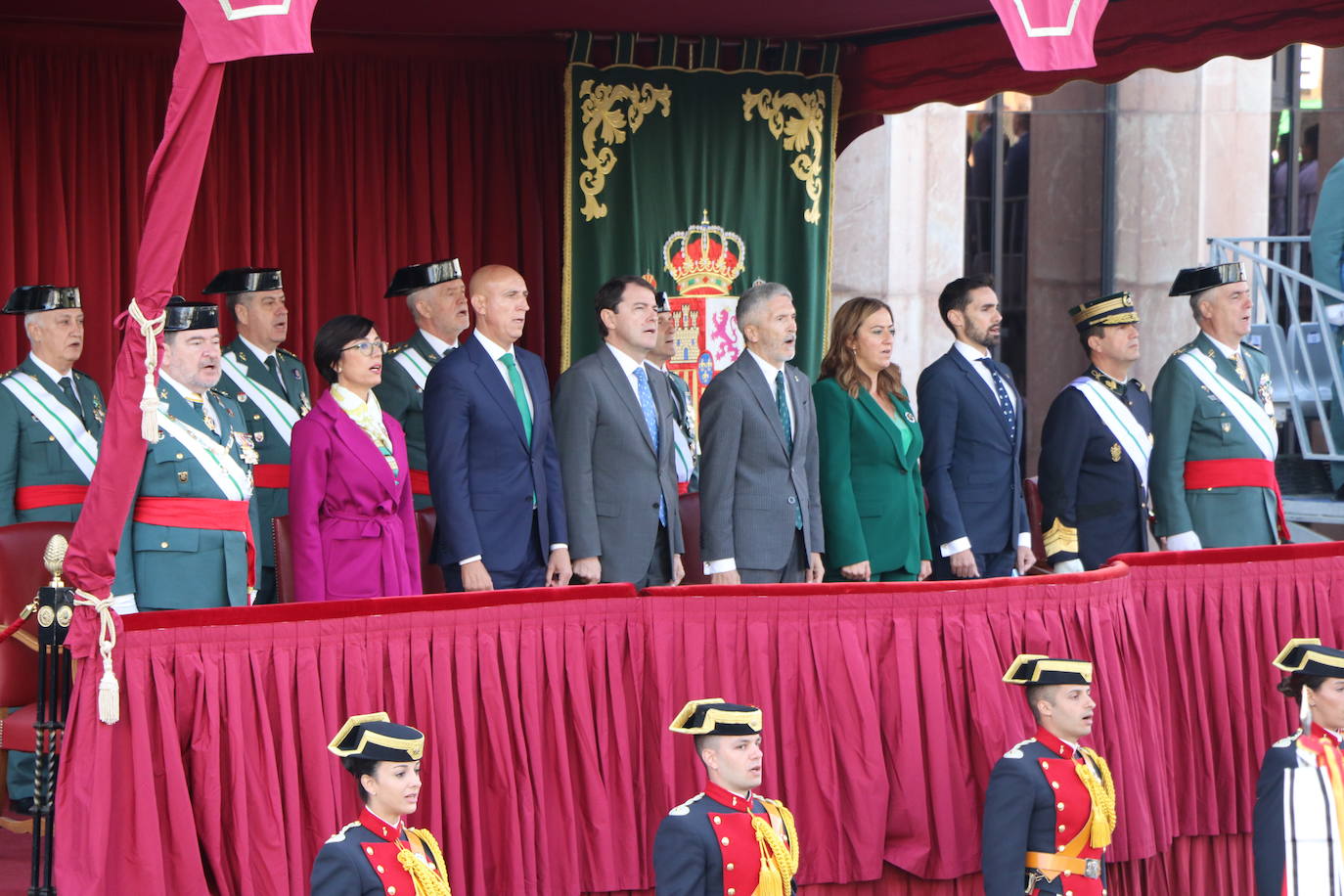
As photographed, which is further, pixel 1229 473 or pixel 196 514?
pixel 1229 473

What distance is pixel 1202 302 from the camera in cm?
710

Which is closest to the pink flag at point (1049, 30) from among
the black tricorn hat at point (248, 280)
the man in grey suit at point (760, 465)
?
the man in grey suit at point (760, 465)

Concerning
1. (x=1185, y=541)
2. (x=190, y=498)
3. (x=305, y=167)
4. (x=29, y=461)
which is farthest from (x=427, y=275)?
(x=1185, y=541)

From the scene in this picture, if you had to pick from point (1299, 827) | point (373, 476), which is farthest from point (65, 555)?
point (1299, 827)

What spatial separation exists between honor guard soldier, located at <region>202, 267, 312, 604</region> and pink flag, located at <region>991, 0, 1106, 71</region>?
2.97 m

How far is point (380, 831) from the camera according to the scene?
4.26 metres

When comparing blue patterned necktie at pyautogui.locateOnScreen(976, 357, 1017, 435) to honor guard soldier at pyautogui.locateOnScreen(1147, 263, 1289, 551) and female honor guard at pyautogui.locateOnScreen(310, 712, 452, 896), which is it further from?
female honor guard at pyautogui.locateOnScreen(310, 712, 452, 896)

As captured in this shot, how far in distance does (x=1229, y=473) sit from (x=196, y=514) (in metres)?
3.60

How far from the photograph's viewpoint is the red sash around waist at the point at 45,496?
653 cm

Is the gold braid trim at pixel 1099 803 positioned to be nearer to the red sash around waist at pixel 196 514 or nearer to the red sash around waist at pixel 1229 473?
the red sash around waist at pixel 1229 473

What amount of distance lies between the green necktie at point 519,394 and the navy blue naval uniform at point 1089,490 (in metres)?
1.94

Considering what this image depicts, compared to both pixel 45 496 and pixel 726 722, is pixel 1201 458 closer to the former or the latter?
pixel 726 722

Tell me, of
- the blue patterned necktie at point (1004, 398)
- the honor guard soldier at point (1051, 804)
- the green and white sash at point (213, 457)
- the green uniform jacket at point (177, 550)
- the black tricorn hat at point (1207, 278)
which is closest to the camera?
the honor guard soldier at point (1051, 804)

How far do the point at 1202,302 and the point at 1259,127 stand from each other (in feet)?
15.7
